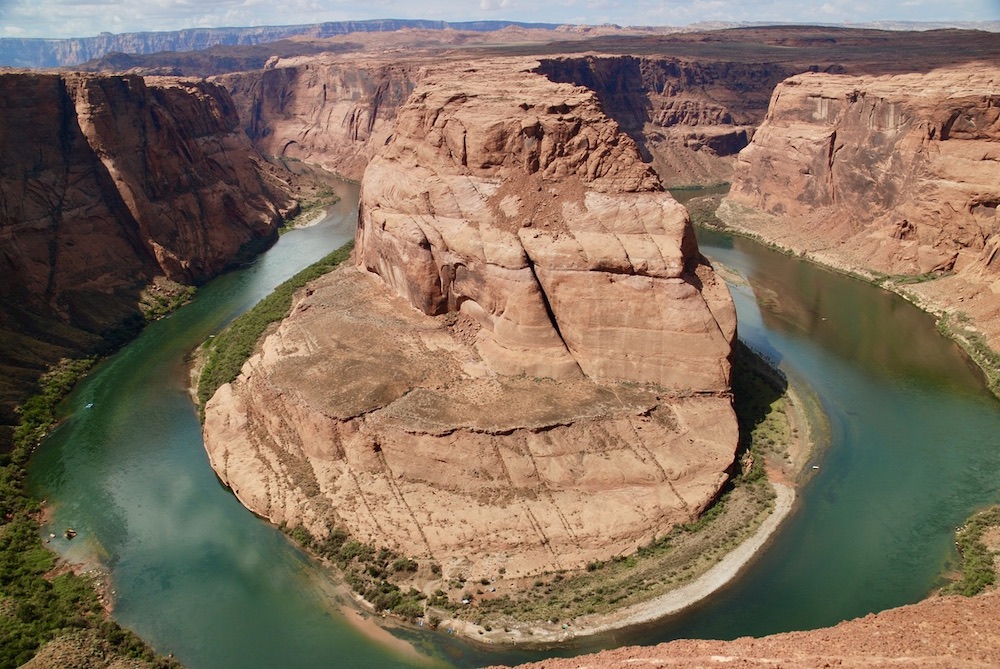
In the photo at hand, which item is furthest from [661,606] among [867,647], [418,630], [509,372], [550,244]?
[550,244]

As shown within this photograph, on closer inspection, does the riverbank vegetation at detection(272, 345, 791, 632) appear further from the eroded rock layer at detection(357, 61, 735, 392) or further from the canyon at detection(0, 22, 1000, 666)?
the eroded rock layer at detection(357, 61, 735, 392)

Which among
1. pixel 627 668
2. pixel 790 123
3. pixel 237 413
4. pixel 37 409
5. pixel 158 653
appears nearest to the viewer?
pixel 627 668

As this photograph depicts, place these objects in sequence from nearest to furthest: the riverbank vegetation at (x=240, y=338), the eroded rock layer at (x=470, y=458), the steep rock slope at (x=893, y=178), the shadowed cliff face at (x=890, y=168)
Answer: the eroded rock layer at (x=470, y=458) → the riverbank vegetation at (x=240, y=338) → the steep rock slope at (x=893, y=178) → the shadowed cliff face at (x=890, y=168)

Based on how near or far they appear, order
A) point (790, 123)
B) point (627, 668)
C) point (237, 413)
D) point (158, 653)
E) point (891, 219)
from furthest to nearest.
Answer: point (790, 123), point (891, 219), point (237, 413), point (158, 653), point (627, 668)

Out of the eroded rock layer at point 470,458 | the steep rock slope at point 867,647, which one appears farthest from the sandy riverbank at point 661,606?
the steep rock slope at point 867,647

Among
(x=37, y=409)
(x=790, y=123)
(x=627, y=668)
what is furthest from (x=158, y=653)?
(x=790, y=123)

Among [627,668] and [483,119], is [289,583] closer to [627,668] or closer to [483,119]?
[627,668]

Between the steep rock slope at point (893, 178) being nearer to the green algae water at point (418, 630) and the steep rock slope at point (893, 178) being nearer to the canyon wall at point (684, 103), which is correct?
the green algae water at point (418, 630)

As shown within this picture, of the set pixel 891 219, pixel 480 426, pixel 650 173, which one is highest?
pixel 650 173
